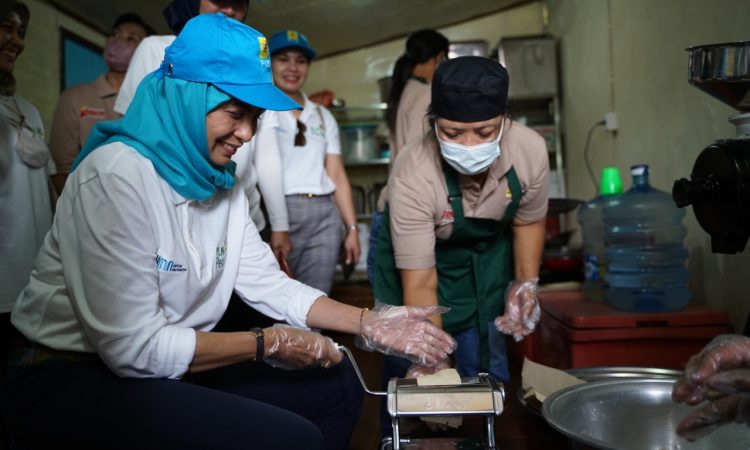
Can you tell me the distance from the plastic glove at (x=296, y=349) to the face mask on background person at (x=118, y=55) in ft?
5.06

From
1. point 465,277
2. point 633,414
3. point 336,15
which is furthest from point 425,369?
point 336,15

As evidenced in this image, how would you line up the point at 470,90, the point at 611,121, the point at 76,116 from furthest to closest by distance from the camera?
the point at 611,121 < the point at 76,116 < the point at 470,90

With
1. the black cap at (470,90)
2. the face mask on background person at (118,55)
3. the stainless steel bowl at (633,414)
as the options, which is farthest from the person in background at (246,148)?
the stainless steel bowl at (633,414)

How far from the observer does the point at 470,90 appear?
136 centimetres

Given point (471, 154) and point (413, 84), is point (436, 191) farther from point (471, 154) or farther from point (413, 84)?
point (413, 84)

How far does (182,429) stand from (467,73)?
3.08 feet

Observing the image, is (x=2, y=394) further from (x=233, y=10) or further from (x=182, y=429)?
(x=233, y=10)

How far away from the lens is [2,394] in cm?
111

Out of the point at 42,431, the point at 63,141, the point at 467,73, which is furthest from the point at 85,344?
the point at 63,141

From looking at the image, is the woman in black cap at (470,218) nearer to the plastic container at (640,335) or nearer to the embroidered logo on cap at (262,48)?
the plastic container at (640,335)

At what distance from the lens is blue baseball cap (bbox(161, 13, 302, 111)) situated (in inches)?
45.6

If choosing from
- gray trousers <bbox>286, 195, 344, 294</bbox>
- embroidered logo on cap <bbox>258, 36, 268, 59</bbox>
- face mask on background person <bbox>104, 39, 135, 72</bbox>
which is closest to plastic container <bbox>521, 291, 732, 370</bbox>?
gray trousers <bbox>286, 195, 344, 294</bbox>

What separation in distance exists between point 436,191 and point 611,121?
1.78 meters

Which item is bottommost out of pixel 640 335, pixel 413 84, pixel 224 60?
pixel 640 335
